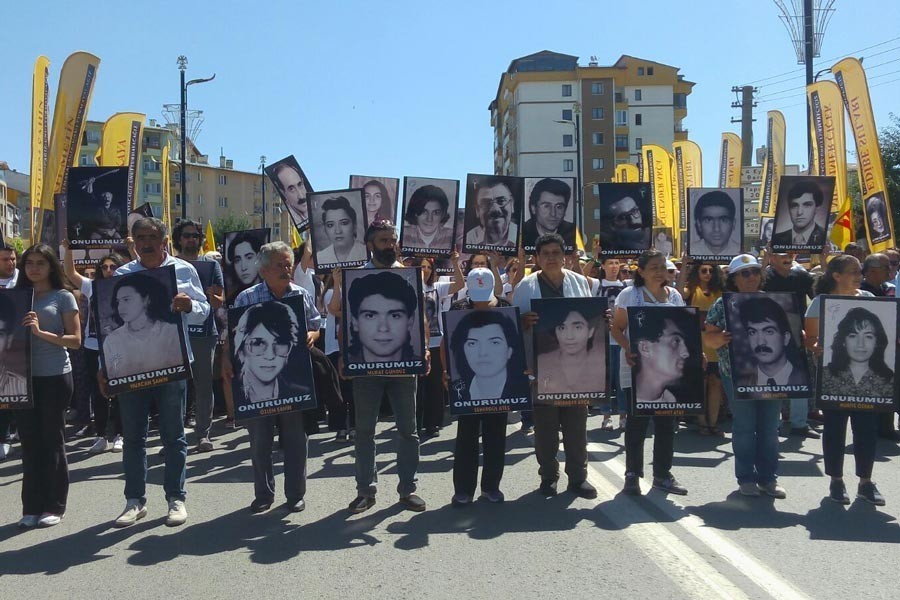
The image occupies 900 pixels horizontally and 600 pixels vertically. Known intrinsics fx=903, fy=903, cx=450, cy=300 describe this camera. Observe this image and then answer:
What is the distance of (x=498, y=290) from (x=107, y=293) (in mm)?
4282

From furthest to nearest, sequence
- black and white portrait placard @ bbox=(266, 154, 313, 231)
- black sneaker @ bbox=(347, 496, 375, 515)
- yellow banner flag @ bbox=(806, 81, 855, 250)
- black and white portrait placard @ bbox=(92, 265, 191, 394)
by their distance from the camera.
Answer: yellow banner flag @ bbox=(806, 81, 855, 250) < black and white portrait placard @ bbox=(266, 154, 313, 231) < black sneaker @ bbox=(347, 496, 375, 515) < black and white portrait placard @ bbox=(92, 265, 191, 394)

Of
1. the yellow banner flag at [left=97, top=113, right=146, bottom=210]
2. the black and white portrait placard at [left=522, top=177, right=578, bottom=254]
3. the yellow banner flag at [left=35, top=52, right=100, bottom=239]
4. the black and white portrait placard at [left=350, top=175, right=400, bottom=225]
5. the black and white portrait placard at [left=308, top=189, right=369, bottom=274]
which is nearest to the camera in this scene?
the black and white portrait placard at [left=308, top=189, right=369, bottom=274]

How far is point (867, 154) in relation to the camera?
46.2ft

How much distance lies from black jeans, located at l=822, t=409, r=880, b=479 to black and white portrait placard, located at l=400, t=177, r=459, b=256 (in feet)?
14.6

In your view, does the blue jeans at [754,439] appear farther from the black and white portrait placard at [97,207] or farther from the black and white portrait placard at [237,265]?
the black and white portrait placard at [97,207]

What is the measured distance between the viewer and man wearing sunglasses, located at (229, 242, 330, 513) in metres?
6.66

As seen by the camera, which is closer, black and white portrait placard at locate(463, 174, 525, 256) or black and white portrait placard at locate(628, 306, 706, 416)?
black and white portrait placard at locate(628, 306, 706, 416)

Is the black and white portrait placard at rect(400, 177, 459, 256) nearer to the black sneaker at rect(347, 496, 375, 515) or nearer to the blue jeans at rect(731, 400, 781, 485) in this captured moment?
the black sneaker at rect(347, 496, 375, 515)

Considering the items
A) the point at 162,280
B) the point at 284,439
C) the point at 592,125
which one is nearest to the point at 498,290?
the point at 284,439

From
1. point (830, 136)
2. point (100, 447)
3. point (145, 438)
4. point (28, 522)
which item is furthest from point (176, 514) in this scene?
point (830, 136)

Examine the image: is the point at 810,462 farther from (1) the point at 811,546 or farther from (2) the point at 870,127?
(2) the point at 870,127

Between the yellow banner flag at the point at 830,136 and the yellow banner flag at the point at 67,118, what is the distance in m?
11.9

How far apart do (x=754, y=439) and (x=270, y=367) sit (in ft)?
12.6

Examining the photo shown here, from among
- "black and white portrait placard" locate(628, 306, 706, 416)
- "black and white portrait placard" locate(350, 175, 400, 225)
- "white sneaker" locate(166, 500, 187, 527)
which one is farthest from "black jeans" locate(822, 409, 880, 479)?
"black and white portrait placard" locate(350, 175, 400, 225)
